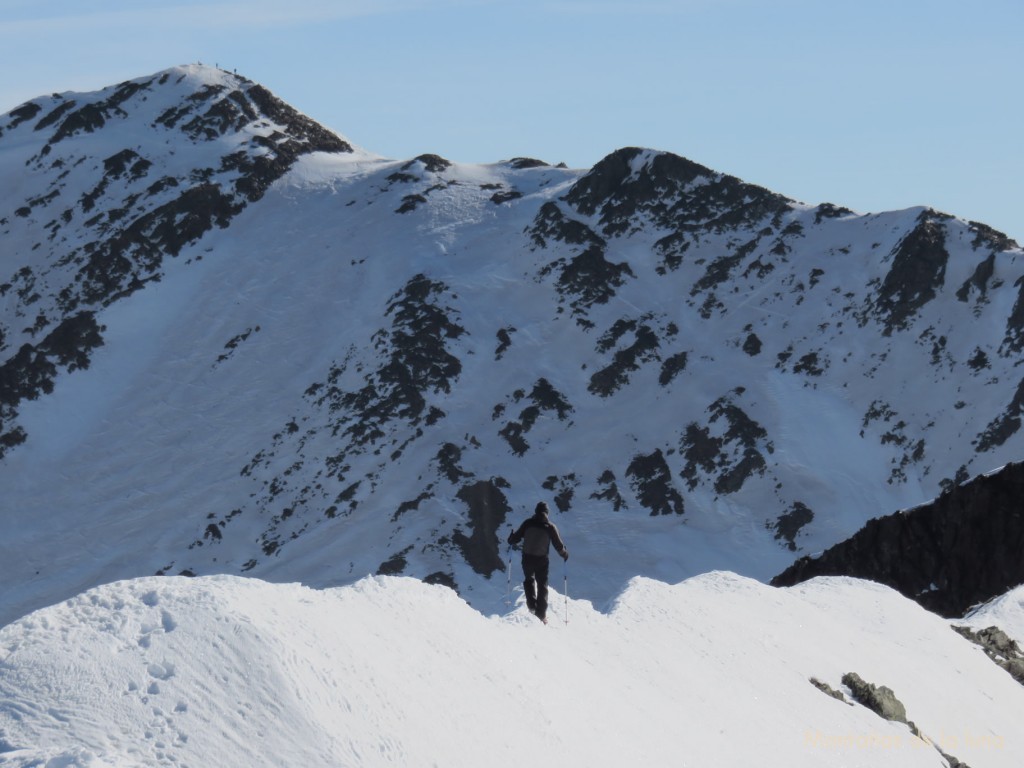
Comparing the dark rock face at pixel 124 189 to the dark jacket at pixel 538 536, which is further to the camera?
the dark rock face at pixel 124 189

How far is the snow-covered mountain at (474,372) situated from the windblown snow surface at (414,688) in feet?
165

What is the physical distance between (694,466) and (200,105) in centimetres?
7062

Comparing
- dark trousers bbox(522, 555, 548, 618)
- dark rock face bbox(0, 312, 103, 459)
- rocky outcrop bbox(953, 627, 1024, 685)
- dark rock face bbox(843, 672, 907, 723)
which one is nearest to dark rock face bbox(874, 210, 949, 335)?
dark rock face bbox(0, 312, 103, 459)

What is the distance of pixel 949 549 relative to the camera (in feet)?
163

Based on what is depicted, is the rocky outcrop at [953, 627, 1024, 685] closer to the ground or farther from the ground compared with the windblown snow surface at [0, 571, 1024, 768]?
closer to the ground

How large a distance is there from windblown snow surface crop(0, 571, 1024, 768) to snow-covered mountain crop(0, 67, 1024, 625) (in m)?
50.3

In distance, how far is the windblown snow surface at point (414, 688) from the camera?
12266 mm

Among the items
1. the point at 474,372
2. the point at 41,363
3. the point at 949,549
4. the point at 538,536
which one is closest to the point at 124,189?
the point at 41,363

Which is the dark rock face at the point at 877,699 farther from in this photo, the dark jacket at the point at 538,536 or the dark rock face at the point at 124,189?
the dark rock face at the point at 124,189

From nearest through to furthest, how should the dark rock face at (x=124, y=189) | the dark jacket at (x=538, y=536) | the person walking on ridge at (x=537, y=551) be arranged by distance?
the person walking on ridge at (x=537, y=551) < the dark jacket at (x=538, y=536) < the dark rock face at (x=124, y=189)

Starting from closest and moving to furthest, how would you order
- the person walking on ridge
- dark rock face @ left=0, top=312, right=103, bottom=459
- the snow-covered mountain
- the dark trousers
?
the dark trousers, the person walking on ridge, the snow-covered mountain, dark rock face @ left=0, top=312, right=103, bottom=459

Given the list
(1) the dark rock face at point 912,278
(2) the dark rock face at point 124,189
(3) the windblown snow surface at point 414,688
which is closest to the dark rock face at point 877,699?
(3) the windblown snow surface at point 414,688

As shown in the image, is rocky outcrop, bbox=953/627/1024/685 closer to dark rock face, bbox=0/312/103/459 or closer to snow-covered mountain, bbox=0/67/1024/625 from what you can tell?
snow-covered mountain, bbox=0/67/1024/625

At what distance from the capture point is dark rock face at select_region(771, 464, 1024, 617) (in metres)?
48.1
